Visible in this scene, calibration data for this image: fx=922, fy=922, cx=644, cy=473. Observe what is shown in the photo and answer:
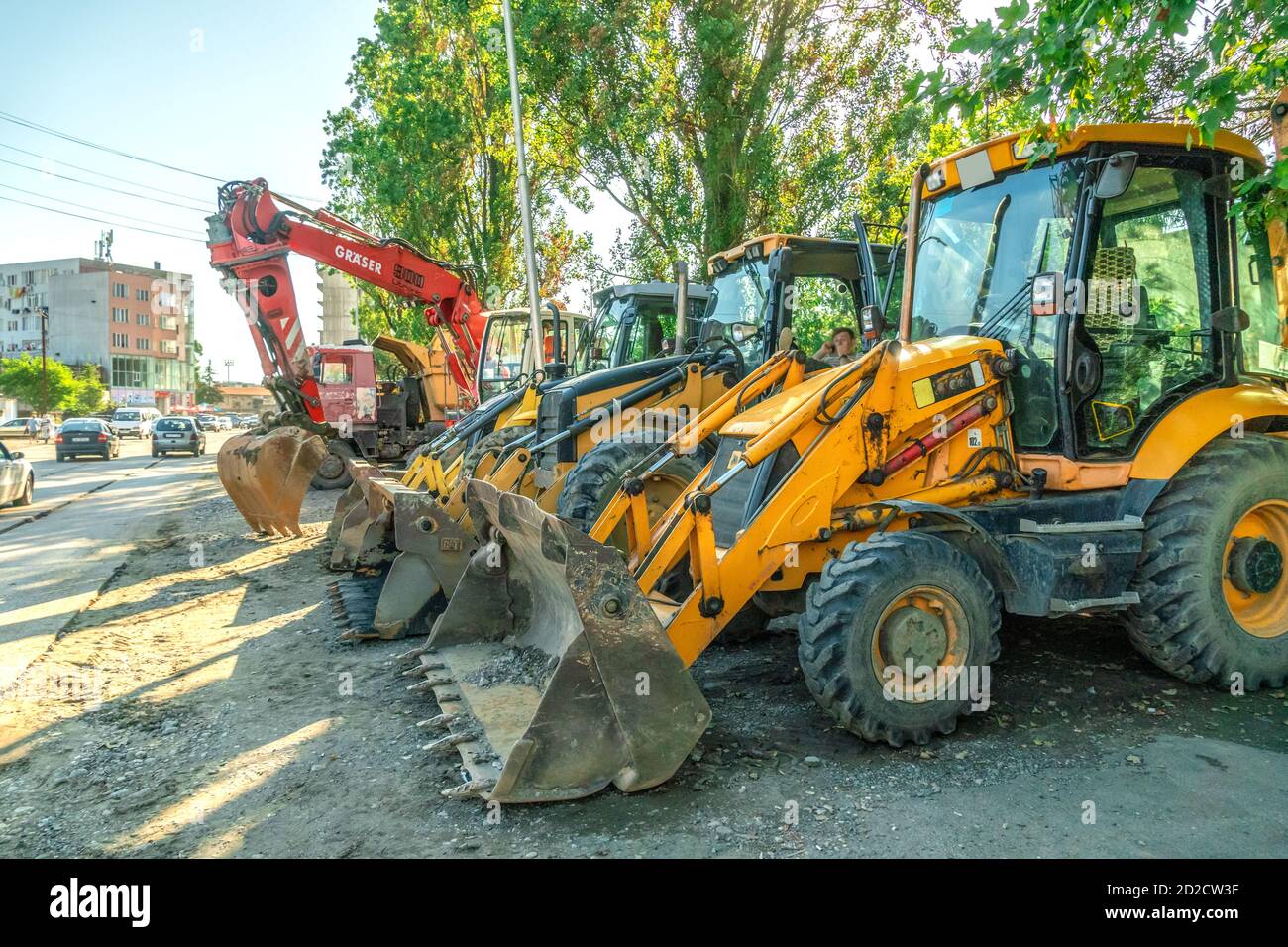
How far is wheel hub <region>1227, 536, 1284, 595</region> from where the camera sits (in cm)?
530

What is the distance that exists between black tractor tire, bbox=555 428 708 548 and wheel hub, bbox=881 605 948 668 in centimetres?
254

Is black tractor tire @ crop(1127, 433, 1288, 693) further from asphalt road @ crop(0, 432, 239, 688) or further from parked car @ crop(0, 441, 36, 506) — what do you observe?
parked car @ crop(0, 441, 36, 506)

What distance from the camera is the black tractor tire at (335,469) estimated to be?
61.2ft

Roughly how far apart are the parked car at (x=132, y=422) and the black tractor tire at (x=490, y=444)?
44855mm

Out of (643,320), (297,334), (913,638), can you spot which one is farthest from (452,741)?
(297,334)

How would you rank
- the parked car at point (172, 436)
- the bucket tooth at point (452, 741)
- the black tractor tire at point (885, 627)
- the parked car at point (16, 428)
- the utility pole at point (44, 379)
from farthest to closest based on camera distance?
1. the utility pole at point (44, 379)
2. the parked car at point (16, 428)
3. the parked car at point (172, 436)
4. the bucket tooth at point (452, 741)
5. the black tractor tire at point (885, 627)

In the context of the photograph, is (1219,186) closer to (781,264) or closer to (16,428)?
(781,264)

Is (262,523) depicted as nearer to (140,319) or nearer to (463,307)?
(463,307)

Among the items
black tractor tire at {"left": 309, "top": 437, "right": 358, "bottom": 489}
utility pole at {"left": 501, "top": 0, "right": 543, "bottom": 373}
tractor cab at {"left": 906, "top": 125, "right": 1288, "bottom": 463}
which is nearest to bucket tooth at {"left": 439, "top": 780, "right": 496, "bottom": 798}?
tractor cab at {"left": 906, "top": 125, "right": 1288, "bottom": 463}

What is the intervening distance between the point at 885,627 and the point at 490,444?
18.9ft

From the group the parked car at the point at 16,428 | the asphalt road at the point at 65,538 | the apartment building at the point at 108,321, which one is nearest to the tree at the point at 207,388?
the apartment building at the point at 108,321

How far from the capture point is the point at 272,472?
448 inches

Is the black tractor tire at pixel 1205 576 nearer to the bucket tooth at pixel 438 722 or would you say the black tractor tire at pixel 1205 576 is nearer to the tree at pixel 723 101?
the bucket tooth at pixel 438 722

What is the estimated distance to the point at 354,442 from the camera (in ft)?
62.8
